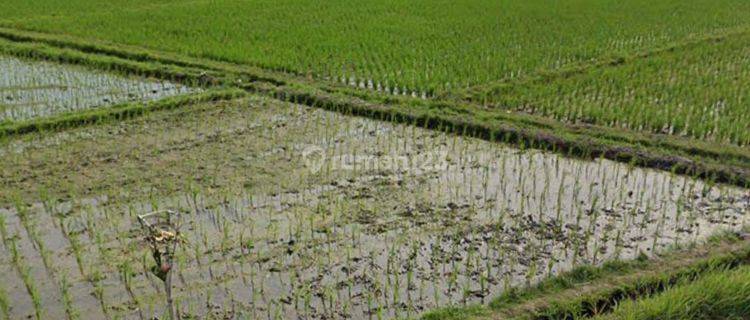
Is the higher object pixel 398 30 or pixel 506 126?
pixel 398 30

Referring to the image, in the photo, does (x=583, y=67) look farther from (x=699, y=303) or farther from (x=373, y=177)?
(x=699, y=303)

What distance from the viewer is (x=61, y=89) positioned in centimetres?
996

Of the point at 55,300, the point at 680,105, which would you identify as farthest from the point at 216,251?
the point at 680,105

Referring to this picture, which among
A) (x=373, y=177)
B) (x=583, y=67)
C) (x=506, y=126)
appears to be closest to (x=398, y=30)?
(x=583, y=67)

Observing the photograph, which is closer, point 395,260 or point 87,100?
point 395,260

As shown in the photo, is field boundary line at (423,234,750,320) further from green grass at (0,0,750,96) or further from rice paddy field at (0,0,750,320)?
green grass at (0,0,750,96)

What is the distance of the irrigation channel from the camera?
4961mm

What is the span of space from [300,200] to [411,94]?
11.6 feet

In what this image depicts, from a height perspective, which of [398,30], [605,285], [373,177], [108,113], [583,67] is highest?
[398,30]

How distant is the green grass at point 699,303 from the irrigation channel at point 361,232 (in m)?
0.70

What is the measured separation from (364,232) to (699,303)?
2.25m

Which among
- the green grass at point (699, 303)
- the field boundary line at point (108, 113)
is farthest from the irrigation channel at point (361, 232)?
the green grass at point (699, 303)

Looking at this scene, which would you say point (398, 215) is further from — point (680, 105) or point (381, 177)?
point (680, 105)

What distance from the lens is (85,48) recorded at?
1213 centimetres
